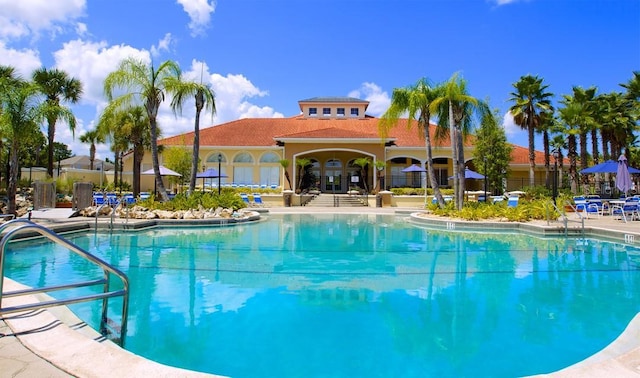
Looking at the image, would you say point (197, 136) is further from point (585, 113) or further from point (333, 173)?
point (585, 113)

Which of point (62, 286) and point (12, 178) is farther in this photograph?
point (12, 178)

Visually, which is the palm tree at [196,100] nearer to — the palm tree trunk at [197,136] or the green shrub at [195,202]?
the palm tree trunk at [197,136]

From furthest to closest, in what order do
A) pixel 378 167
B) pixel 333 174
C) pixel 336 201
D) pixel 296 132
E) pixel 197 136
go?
1. pixel 296 132
2. pixel 333 174
3. pixel 378 167
4. pixel 336 201
5. pixel 197 136

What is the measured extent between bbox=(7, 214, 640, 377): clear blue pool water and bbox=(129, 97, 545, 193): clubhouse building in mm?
20883

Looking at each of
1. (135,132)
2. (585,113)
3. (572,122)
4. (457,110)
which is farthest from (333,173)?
(585,113)

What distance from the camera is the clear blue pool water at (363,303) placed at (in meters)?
4.49

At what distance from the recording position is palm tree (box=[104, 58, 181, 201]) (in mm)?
19203

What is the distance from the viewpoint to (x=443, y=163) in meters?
36.7

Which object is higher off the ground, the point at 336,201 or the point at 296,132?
the point at 296,132

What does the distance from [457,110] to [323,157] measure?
17.3m

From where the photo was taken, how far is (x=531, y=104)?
32.8 meters

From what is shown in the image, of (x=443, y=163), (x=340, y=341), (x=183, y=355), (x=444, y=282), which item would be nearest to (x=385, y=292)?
(x=444, y=282)

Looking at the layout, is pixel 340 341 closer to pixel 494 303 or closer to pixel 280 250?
pixel 494 303

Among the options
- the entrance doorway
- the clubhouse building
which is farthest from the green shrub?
the entrance doorway
